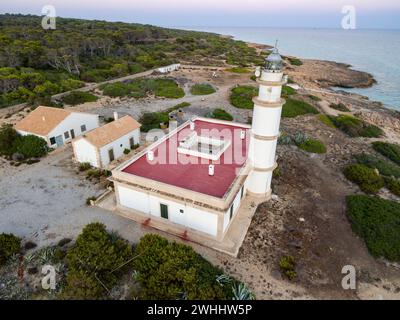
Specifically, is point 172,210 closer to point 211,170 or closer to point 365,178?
point 211,170

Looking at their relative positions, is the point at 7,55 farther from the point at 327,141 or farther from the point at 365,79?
the point at 365,79

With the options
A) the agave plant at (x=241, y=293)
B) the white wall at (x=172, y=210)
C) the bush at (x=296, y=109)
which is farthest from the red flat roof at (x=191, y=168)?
the bush at (x=296, y=109)

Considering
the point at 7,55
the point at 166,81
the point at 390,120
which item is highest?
the point at 7,55

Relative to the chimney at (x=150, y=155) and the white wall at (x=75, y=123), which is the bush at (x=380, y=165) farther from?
the white wall at (x=75, y=123)

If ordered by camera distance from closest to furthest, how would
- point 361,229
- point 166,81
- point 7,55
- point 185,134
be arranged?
point 361,229
point 185,134
point 7,55
point 166,81

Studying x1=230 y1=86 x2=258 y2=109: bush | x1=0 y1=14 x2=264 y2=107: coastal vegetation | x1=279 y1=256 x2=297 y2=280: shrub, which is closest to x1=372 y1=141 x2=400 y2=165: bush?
x1=230 y1=86 x2=258 y2=109: bush
